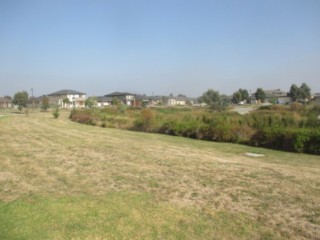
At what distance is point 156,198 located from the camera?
233 inches

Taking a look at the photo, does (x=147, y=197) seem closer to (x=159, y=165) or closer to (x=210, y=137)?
(x=159, y=165)

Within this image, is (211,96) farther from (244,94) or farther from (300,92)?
(300,92)

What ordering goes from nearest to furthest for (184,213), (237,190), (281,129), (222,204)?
(184,213) < (222,204) < (237,190) < (281,129)

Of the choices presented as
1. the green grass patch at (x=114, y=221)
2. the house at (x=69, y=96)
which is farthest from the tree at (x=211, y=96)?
the green grass patch at (x=114, y=221)

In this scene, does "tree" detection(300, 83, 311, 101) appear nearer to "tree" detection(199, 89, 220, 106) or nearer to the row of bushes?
"tree" detection(199, 89, 220, 106)

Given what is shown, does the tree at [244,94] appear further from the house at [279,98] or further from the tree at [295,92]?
the tree at [295,92]

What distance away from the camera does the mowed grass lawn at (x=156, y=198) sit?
4.64 metres

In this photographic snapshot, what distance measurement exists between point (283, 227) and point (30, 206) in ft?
13.8

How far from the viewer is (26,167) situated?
8297mm

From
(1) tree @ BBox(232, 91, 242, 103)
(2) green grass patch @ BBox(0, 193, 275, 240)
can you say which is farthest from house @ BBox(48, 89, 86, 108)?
(2) green grass patch @ BBox(0, 193, 275, 240)

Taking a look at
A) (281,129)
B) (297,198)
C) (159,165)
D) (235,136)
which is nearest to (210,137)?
(235,136)

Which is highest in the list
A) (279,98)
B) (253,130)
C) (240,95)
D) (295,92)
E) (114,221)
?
(295,92)

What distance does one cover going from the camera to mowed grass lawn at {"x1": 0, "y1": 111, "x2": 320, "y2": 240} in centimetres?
464

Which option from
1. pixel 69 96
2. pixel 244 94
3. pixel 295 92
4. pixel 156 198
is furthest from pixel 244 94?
pixel 156 198
